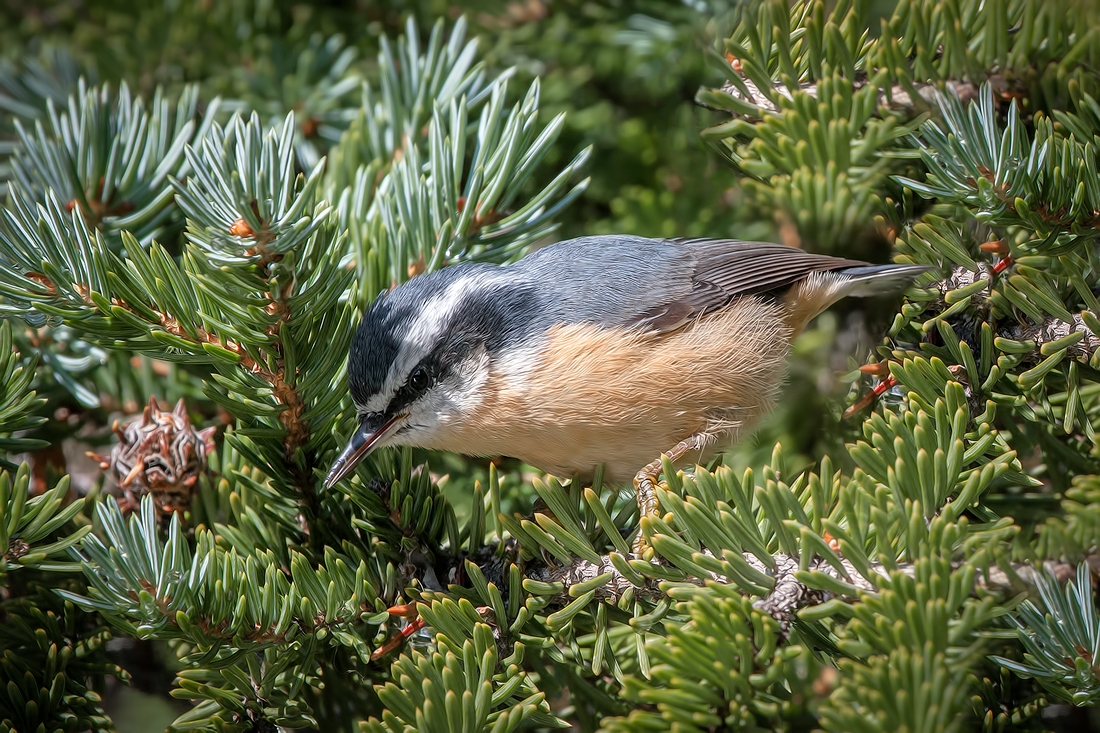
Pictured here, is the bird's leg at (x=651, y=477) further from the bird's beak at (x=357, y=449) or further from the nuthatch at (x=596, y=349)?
the bird's beak at (x=357, y=449)

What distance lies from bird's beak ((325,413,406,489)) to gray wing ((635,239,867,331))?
683 mm

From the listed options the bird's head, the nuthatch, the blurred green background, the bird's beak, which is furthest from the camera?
the blurred green background

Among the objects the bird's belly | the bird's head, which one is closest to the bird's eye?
the bird's head

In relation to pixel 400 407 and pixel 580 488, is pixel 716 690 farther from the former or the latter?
pixel 400 407

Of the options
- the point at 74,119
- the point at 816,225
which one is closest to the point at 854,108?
the point at 816,225

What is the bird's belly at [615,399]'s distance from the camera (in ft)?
5.32

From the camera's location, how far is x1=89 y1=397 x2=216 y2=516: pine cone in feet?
4.58

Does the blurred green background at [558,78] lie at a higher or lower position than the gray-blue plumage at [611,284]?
higher

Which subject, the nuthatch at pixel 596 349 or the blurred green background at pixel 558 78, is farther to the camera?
the blurred green background at pixel 558 78

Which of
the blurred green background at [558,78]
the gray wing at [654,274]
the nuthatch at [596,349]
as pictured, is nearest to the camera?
the nuthatch at [596,349]

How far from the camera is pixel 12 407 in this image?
49.5 inches

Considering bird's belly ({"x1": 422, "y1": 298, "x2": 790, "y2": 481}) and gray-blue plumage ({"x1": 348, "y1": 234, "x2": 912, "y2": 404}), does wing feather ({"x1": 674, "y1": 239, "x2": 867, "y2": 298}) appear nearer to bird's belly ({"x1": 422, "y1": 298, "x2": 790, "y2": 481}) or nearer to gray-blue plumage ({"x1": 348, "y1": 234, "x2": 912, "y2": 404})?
gray-blue plumage ({"x1": 348, "y1": 234, "x2": 912, "y2": 404})

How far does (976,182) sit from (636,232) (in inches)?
34.1

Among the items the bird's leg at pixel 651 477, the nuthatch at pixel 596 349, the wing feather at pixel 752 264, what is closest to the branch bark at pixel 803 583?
the bird's leg at pixel 651 477
